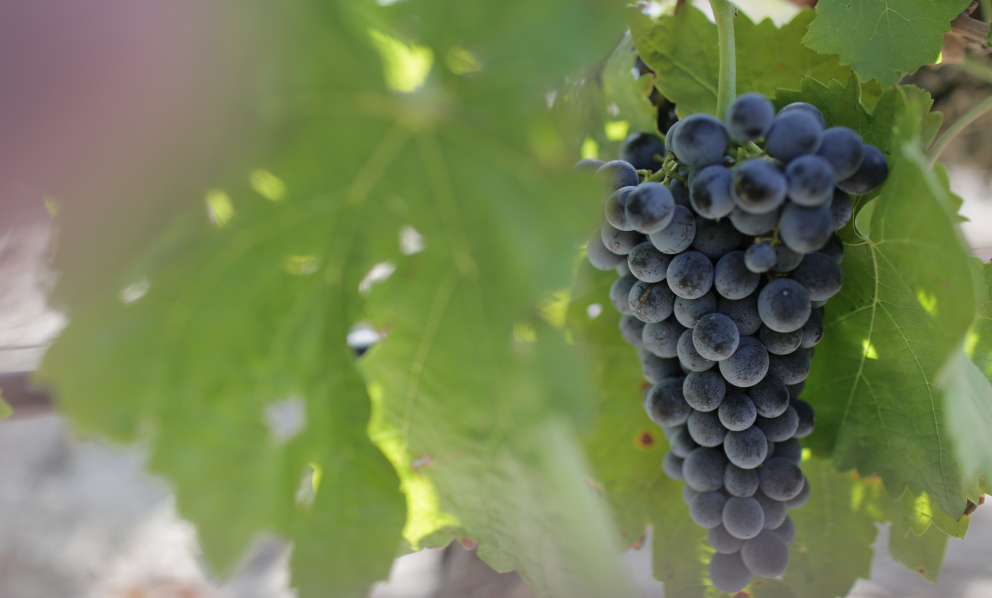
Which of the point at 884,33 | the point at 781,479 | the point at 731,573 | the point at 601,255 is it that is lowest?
the point at 731,573

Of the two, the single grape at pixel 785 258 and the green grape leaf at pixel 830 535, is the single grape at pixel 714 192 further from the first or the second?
the green grape leaf at pixel 830 535

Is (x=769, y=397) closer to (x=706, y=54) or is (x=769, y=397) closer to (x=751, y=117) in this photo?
(x=751, y=117)

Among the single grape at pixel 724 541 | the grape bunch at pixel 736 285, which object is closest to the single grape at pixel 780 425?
the grape bunch at pixel 736 285

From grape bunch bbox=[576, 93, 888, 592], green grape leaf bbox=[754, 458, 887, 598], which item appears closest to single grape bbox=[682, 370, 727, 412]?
grape bunch bbox=[576, 93, 888, 592]

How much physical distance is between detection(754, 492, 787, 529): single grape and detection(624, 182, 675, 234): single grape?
11.0 inches

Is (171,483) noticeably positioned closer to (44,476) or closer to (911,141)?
(911,141)

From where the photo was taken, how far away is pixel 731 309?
46 centimetres

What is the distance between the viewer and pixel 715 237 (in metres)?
0.44

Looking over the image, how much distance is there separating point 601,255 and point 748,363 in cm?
15

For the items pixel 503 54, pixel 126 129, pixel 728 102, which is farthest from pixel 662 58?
pixel 126 129

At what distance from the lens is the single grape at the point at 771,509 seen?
20.6 inches

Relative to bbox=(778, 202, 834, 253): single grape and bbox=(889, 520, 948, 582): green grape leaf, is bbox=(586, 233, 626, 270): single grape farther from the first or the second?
bbox=(889, 520, 948, 582): green grape leaf

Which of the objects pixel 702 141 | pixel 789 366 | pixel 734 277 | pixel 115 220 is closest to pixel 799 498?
pixel 789 366

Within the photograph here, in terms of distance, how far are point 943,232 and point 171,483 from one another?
47 centimetres
